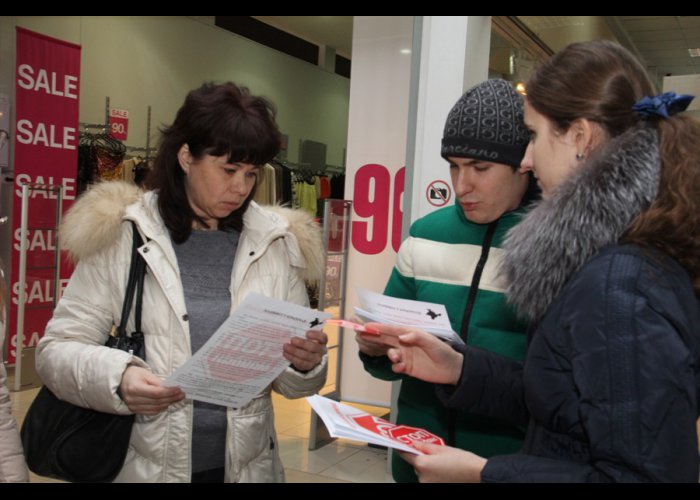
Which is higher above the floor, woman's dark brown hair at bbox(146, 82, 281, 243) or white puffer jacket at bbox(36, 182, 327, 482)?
woman's dark brown hair at bbox(146, 82, 281, 243)

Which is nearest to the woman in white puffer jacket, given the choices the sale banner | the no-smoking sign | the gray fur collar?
the gray fur collar

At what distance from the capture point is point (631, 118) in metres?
1.12

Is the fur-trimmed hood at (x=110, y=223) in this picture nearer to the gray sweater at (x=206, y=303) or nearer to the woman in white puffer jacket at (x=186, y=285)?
the woman in white puffer jacket at (x=186, y=285)

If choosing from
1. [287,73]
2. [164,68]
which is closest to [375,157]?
[164,68]

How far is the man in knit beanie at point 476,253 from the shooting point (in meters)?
1.57

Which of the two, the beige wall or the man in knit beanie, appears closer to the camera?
the man in knit beanie

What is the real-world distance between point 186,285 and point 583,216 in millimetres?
1092

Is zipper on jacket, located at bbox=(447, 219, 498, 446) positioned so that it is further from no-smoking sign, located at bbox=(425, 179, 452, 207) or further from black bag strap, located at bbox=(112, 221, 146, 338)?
no-smoking sign, located at bbox=(425, 179, 452, 207)

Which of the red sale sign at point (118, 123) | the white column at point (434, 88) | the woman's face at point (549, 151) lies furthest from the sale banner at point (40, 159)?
the woman's face at point (549, 151)

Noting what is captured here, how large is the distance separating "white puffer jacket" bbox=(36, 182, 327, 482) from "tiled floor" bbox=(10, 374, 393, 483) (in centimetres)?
222

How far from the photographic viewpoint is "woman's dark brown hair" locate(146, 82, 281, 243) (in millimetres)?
1780

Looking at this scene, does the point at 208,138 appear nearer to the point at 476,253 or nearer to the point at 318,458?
the point at 476,253
